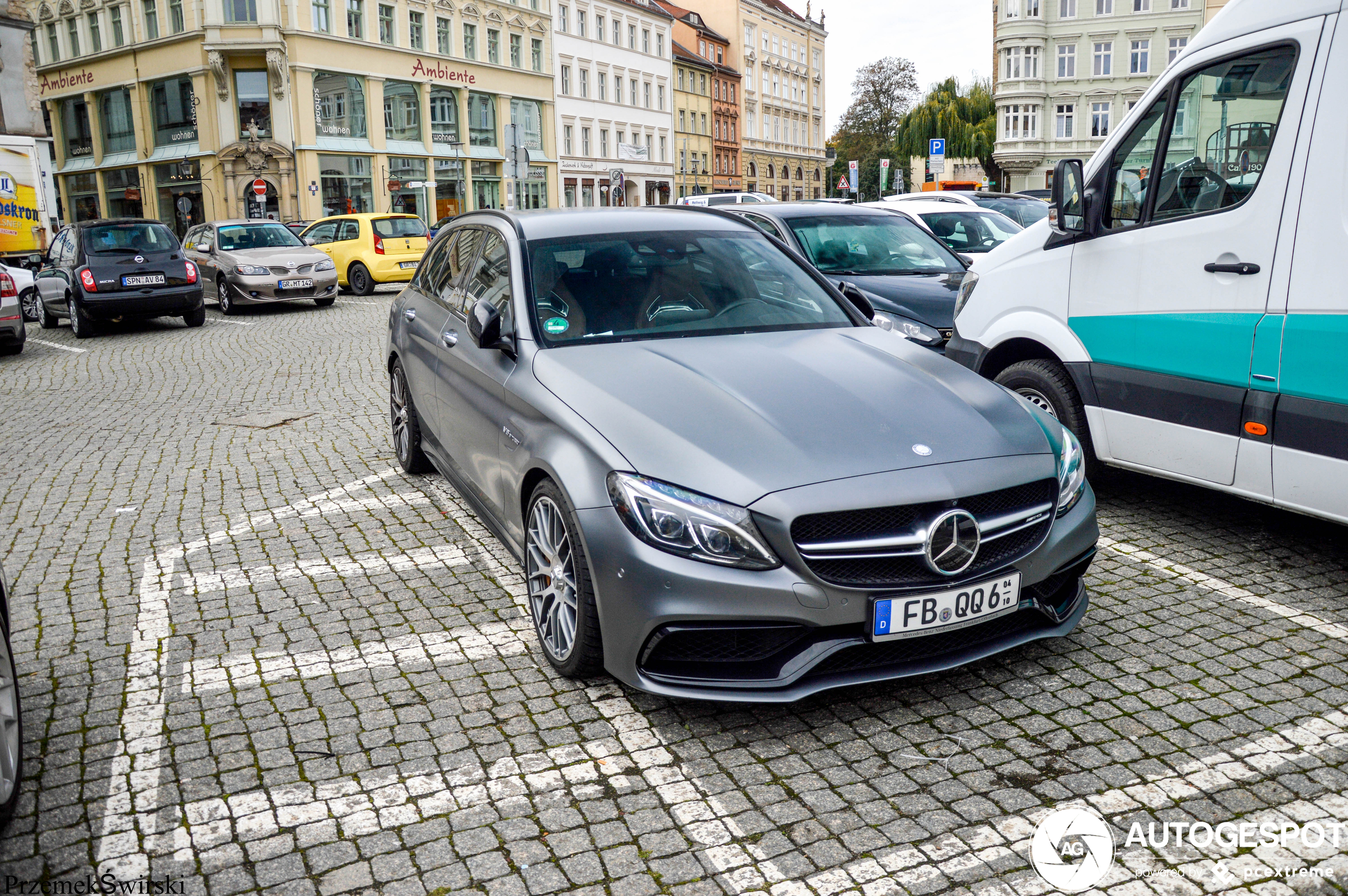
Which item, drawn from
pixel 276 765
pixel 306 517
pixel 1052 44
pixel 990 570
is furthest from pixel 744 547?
pixel 1052 44

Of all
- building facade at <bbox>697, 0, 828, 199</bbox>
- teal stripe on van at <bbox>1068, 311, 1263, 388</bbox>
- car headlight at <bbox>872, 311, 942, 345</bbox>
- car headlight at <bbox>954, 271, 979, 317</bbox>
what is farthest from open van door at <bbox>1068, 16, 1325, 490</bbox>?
building facade at <bbox>697, 0, 828, 199</bbox>

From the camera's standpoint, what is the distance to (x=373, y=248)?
2261cm

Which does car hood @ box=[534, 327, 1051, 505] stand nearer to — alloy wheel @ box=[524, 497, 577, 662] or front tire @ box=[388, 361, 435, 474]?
alloy wheel @ box=[524, 497, 577, 662]

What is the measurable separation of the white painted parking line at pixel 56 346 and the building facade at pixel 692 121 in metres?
65.5

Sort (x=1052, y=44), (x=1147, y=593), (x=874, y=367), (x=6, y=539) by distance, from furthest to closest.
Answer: (x=1052, y=44), (x=6, y=539), (x=1147, y=593), (x=874, y=367)

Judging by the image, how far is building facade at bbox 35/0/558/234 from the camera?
46906mm

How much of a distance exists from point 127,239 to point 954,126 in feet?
223

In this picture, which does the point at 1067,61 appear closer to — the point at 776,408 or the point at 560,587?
the point at 776,408

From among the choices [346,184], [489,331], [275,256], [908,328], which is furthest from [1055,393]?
[346,184]

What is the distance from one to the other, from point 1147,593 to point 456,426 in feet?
10.4

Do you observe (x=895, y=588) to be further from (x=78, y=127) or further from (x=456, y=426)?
(x=78, y=127)

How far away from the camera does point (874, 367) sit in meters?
4.40

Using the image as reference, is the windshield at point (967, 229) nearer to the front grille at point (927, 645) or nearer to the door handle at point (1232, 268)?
the door handle at point (1232, 268)

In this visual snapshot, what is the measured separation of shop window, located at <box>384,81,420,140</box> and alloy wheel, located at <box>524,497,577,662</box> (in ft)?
166
